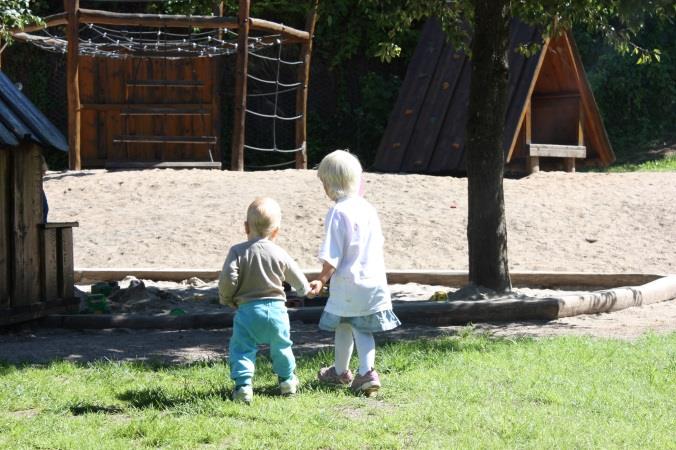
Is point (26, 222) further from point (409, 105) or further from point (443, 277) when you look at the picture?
point (409, 105)

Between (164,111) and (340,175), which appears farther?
(164,111)

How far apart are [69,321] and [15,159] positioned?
137 cm

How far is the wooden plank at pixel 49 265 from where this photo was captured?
855cm

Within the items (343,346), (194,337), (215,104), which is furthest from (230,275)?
(215,104)

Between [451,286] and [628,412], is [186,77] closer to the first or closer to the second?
[451,286]

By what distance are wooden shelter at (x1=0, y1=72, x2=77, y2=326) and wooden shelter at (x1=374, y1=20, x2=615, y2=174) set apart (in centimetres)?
901

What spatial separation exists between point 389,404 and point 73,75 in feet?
39.9

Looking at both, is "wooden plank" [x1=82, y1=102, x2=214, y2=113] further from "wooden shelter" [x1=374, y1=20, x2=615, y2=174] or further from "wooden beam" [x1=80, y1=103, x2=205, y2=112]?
"wooden shelter" [x1=374, y1=20, x2=615, y2=174]

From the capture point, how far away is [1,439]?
441 cm

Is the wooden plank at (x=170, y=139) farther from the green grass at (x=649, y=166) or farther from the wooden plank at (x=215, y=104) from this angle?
the green grass at (x=649, y=166)

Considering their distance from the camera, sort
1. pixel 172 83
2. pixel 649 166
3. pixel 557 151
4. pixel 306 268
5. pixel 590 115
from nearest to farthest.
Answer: pixel 306 268, pixel 557 151, pixel 590 115, pixel 172 83, pixel 649 166

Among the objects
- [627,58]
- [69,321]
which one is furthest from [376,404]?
[627,58]

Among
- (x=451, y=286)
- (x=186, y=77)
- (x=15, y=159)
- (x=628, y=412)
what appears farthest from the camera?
(x=186, y=77)

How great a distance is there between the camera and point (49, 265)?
862 centimetres
